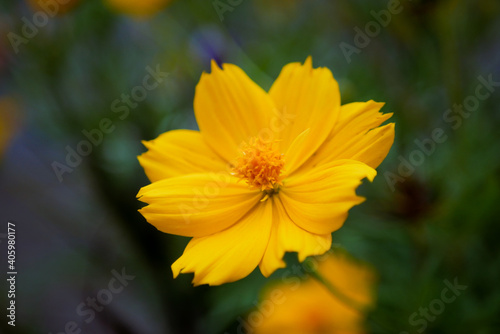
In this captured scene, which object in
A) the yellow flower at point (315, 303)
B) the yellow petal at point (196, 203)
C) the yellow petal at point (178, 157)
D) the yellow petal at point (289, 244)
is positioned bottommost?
the yellow flower at point (315, 303)

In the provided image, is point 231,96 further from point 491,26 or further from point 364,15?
point 491,26

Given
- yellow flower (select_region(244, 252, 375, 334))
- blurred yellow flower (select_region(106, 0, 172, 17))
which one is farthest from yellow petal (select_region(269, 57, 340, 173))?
blurred yellow flower (select_region(106, 0, 172, 17))

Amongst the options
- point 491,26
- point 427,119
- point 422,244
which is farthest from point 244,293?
point 491,26

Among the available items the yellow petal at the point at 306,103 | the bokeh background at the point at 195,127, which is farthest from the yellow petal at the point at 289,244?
the bokeh background at the point at 195,127

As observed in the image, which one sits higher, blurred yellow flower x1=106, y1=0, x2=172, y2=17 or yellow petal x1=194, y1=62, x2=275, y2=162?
blurred yellow flower x1=106, y1=0, x2=172, y2=17

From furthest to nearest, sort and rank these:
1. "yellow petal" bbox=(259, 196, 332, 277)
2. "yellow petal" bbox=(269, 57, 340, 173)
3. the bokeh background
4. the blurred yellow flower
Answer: the blurred yellow flower < the bokeh background < "yellow petal" bbox=(269, 57, 340, 173) < "yellow petal" bbox=(259, 196, 332, 277)

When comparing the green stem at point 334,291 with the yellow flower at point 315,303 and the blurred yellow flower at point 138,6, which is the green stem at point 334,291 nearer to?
the yellow flower at point 315,303

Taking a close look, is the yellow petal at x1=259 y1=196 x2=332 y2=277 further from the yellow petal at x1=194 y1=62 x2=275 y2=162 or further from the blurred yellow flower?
the blurred yellow flower
